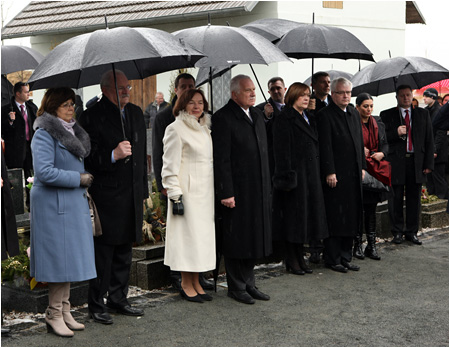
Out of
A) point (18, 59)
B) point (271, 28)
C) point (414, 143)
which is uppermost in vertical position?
point (271, 28)

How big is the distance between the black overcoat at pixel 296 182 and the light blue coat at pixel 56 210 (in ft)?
8.77

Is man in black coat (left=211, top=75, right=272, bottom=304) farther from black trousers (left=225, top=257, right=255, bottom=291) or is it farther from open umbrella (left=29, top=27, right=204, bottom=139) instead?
open umbrella (left=29, top=27, right=204, bottom=139)

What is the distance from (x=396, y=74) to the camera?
30.5 feet

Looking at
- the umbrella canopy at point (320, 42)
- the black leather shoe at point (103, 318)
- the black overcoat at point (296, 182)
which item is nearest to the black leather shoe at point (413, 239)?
the black overcoat at point (296, 182)

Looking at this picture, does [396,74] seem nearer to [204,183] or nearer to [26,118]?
[204,183]

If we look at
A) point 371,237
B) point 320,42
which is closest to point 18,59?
point 320,42

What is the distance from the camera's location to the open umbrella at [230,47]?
6.52 meters

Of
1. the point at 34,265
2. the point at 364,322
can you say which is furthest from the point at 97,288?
the point at 364,322


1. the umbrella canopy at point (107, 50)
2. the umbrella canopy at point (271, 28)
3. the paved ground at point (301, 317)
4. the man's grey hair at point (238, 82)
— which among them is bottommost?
the paved ground at point (301, 317)

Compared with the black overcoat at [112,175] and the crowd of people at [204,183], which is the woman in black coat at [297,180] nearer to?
the crowd of people at [204,183]

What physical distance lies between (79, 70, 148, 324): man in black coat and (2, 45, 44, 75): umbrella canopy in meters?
3.98

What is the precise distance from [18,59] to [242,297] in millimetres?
5172

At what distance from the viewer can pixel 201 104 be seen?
6.81 meters

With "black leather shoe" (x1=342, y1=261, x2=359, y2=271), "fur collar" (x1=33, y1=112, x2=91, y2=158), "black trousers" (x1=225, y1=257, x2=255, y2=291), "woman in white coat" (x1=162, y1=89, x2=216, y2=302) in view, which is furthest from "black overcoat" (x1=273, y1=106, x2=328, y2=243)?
"fur collar" (x1=33, y1=112, x2=91, y2=158)
